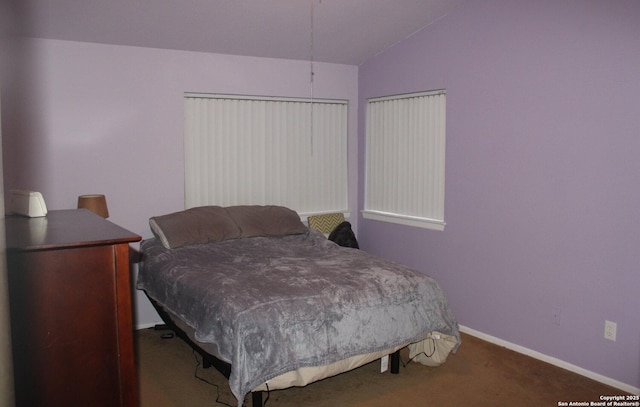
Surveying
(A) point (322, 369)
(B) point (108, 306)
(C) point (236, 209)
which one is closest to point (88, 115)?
(C) point (236, 209)

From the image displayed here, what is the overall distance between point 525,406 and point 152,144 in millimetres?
3264

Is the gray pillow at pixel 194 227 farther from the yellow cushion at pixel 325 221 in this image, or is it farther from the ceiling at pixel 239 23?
the ceiling at pixel 239 23

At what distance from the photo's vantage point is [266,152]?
4.87 meters

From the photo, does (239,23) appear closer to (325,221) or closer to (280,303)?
(325,221)

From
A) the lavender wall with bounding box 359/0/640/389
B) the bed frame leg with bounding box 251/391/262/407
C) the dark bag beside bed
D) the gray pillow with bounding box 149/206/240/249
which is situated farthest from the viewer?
the dark bag beside bed

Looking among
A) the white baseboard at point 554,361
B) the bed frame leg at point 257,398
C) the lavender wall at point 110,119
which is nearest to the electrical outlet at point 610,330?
the white baseboard at point 554,361

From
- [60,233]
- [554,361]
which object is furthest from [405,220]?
[60,233]

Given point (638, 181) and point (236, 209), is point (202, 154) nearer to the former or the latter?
point (236, 209)

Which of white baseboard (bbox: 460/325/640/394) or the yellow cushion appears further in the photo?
the yellow cushion

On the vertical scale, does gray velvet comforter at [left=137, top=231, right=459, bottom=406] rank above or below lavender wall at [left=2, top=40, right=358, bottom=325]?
below

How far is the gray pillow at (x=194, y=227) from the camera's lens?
390 centimetres

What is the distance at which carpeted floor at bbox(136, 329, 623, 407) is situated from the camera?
3.01 meters

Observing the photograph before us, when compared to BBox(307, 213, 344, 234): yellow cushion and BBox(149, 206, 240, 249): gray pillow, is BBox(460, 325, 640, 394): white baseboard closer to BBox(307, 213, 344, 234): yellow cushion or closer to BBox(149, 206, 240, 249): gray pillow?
BBox(307, 213, 344, 234): yellow cushion

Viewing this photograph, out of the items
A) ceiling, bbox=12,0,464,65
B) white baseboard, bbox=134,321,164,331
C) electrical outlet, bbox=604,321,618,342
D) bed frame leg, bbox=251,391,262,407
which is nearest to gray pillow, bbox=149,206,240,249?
white baseboard, bbox=134,321,164,331
